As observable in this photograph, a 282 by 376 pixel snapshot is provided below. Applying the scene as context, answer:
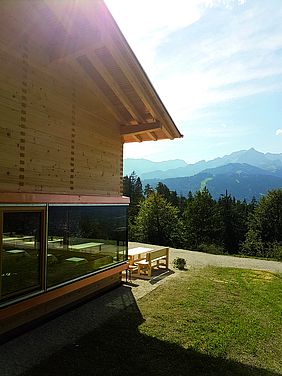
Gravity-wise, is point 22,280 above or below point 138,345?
above

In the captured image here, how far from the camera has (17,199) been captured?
6.13m

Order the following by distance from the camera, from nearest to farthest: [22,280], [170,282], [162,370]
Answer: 1. [162,370]
2. [22,280]
3. [170,282]

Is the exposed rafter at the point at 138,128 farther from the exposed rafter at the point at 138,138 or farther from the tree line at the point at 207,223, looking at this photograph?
the tree line at the point at 207,223

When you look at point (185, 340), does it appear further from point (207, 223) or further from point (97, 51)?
point (207, 223)

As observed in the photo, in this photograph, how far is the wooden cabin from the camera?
6262 mm

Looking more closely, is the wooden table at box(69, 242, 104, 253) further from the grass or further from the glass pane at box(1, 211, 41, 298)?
the grass

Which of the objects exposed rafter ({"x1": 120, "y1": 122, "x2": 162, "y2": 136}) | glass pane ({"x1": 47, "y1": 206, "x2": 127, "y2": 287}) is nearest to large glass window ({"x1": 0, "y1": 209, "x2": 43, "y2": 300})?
glass pane ({"x1": 47, "y1": 206, "x2": 127, "y2": 287})

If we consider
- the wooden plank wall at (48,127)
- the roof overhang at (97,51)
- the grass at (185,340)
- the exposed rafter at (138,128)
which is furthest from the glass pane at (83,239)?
the roof overhang at (97,51)

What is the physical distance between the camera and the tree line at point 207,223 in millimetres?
39688

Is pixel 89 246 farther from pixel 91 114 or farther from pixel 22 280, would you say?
pixel 91 114

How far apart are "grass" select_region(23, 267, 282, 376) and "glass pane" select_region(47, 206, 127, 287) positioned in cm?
155

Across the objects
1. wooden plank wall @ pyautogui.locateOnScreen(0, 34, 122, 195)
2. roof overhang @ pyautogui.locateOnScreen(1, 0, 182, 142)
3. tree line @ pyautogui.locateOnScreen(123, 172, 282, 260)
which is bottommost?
tree line @ pyautogui.locateOnScreen(123, 172, 282, 260)

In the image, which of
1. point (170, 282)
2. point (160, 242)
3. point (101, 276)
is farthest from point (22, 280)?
point (160, 242)

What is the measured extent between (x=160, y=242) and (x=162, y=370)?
33861mm
